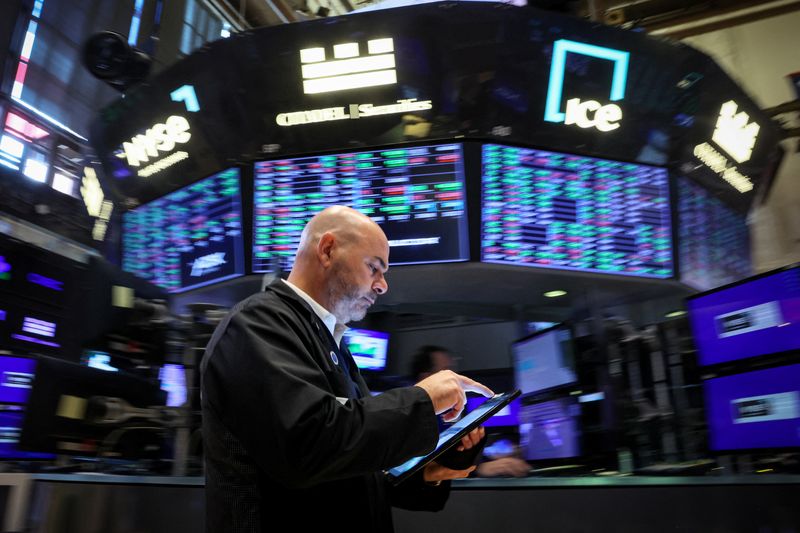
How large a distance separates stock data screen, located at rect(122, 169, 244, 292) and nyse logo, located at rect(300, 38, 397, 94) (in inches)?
32.8

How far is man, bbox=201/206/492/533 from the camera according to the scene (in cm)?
96

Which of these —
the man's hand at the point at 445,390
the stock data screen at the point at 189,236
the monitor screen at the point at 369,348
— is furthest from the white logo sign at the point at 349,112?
the man's hand at the point at 445,390

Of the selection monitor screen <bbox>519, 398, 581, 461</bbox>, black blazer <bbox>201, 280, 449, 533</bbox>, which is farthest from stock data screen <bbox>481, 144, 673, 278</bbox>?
black blazer <bbox>201, 280, 449, 533</bbox>

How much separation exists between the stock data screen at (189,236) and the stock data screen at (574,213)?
5.69 ft

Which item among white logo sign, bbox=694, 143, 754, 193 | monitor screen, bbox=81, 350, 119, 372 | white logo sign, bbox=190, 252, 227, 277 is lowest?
monitor screen, bbox=81, 350, 119, 372

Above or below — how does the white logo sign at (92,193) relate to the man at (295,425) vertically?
above

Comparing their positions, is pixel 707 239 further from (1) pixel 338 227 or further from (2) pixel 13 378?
(2) pixel 13 378

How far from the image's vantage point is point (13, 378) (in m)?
3.90

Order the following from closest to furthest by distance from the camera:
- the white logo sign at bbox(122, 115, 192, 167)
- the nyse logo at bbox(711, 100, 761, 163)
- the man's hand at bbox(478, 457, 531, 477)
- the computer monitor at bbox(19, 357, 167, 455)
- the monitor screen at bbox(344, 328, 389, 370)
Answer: the computer monitor at bbox(19, 357, 167, 455) < the man's hand at bbox(478, 457, 531, 477) < the white logo sign at bbox(122, 115, 192, 167) < the nyse logo at bbox(711, 100, 761, 163) < the monitor screen at bbox(344, 328, 389, 370)

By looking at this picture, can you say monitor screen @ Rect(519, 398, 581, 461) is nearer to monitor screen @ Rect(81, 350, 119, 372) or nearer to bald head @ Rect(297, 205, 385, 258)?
bald head @ Rect(297, 205, 385, 258)

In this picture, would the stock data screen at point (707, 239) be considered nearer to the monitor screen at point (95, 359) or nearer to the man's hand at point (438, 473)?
the man's hand at point (438, 473)

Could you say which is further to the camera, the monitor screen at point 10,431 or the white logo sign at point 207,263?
the white logo sign at point 207,263

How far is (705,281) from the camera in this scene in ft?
14.9

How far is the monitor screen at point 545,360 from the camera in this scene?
330 centimetres
